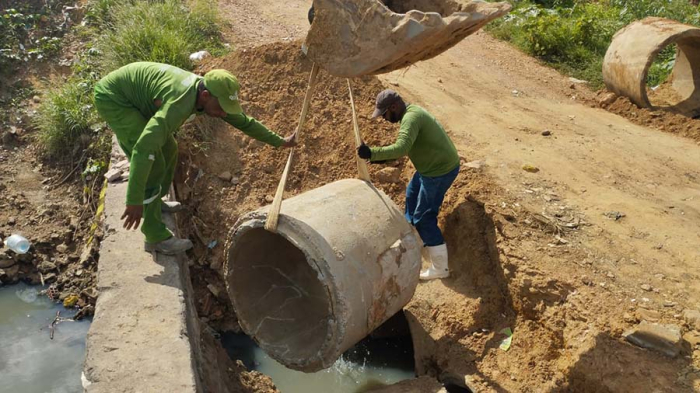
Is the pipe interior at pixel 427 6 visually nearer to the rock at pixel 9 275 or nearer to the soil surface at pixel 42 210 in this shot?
the soil surface at pixel 42 210

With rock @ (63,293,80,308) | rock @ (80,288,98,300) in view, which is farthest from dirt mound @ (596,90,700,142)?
rock @ (63,293,80,308)

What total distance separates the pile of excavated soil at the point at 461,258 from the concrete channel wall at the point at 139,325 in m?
1.35

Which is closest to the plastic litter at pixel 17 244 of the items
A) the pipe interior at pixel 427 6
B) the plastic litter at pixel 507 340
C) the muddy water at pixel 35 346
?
the muddy water at pixel 35 346

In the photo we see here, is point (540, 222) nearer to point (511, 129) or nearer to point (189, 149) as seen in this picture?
point (511, 129)

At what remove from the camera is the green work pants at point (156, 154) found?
4633mm

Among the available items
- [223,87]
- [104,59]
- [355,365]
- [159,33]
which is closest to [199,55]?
[159,33]

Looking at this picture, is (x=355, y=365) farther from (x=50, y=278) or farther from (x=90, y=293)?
(x=50, y=278)

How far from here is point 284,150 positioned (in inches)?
265

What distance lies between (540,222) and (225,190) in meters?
3.14

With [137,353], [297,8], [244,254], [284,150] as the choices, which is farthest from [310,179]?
[297,8]

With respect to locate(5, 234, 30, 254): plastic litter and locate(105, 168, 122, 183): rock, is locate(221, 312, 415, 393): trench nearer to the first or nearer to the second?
locate(105, 168, 122, 183): rock

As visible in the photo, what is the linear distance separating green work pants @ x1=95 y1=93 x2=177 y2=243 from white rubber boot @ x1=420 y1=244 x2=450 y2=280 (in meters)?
2.23

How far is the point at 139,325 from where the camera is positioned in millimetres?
4094

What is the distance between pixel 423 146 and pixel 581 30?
6687mm
